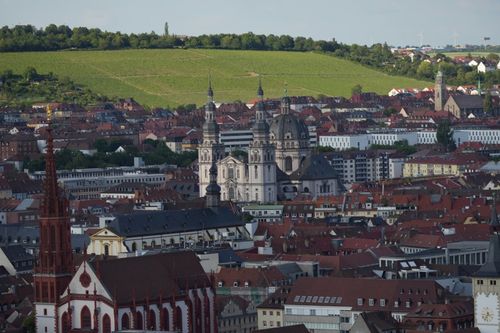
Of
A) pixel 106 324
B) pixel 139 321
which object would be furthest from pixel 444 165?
pixel 106 324

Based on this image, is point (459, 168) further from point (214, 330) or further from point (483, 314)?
point (483, 314)

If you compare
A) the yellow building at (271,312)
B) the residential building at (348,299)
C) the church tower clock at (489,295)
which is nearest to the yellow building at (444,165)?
the yellow building at (271,312)

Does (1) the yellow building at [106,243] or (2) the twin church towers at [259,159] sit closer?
(1) the yellow building at [106,243]

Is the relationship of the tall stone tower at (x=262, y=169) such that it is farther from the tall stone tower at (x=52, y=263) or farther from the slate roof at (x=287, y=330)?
the slate roof at (x=287, y=330)

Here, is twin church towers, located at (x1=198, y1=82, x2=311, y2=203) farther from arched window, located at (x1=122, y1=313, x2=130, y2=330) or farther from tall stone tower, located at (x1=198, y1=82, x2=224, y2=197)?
arched window, located at (x1=122, y1=313, x2=130, y2=330)

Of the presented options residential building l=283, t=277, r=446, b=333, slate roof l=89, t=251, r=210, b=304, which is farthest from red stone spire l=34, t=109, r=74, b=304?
residential building l=283, t=277, r=446, b=333

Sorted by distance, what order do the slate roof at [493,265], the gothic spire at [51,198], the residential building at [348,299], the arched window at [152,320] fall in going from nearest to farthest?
the slate roof at [493,265] → the arched window at [152,320] → the gothic spire at [51,198] → the residential building at [348,299]
